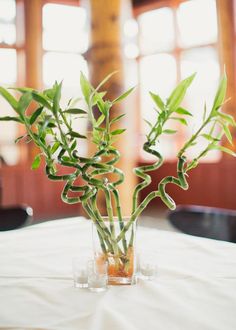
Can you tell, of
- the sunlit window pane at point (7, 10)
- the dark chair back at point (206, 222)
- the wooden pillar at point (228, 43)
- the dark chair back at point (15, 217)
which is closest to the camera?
the dark chair back at point (206, 222)

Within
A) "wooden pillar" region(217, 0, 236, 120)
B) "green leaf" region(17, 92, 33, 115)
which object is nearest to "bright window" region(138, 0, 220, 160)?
"wooden pillar" region(217, 0, 236, 120)

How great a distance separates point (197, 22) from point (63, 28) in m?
1.89

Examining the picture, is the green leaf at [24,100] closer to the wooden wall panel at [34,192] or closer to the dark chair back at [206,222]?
the dark chair back at [206,222]

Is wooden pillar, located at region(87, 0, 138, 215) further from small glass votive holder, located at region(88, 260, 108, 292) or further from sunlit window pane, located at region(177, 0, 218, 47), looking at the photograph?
small glass votive holder, located at region(88, 260, 108, 292)

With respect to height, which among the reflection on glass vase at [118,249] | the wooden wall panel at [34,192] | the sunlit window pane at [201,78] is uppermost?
the sunlit window pane at [201,78]

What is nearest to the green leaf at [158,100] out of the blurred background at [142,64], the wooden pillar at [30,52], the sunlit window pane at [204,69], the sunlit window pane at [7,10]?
the blurred background at [142,64]

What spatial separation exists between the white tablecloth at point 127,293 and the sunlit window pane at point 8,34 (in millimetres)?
4658

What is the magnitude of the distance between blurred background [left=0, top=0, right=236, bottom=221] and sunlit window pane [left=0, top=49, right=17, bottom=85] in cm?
1

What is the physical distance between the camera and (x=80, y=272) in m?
0.97

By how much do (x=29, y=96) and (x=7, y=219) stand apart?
135 centimetres

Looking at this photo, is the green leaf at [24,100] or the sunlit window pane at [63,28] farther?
the sunlit window pane at [63,28]

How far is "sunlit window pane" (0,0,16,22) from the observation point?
5.49 meters

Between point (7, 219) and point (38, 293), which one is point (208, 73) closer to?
point (7, 219)

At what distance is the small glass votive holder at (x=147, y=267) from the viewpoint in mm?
1019
